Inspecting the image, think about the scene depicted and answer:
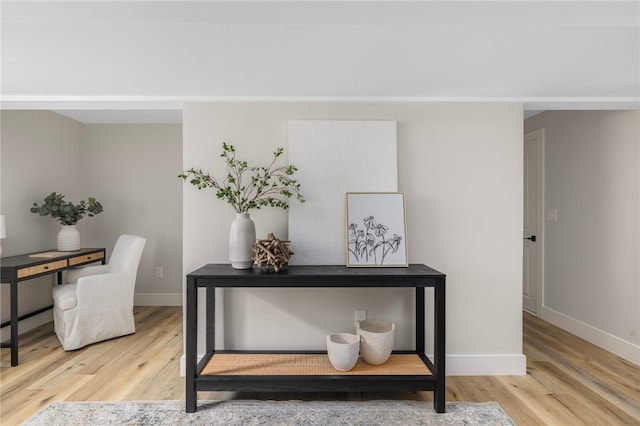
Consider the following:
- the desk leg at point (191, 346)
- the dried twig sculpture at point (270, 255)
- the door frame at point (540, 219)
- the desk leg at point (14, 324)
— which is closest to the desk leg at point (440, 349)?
the dried twig sculpture at point (270, 255)

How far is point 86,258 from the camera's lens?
3926 millimetres

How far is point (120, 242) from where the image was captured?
396 centimetres

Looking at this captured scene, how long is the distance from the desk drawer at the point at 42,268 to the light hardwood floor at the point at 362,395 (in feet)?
2.12

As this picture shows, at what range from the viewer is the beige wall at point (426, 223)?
9.15 feet

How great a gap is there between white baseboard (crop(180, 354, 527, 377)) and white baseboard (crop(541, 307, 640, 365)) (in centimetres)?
97

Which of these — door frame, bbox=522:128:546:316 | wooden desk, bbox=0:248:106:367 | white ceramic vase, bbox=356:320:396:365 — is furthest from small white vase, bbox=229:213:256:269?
door frame, bbox=522:128:546:316

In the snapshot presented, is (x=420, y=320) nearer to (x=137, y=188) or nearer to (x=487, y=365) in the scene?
(x=487, y=365)

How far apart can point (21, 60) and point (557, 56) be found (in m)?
2.81

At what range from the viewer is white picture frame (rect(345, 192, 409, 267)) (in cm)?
266

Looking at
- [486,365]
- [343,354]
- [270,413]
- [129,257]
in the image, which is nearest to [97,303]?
[129,257]

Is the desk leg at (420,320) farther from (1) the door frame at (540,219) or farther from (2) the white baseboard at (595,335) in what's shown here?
(1) the door frame at (540,219)

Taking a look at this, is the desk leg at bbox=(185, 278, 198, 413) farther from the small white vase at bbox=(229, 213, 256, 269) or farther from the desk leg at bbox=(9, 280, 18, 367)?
the desk leg at bbox=(9, 280, 18, 367)

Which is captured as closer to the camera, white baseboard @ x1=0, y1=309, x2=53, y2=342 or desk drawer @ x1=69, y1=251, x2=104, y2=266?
white baseboard @ x1=0, y1=309, x2=53, y2=342

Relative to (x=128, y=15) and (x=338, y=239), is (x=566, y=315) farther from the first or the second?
(x=128, y=15)
